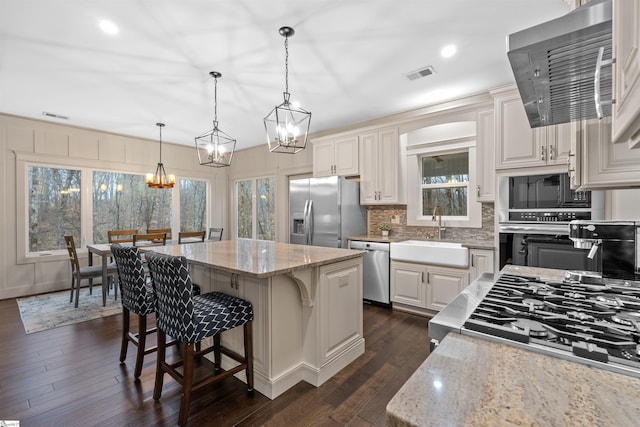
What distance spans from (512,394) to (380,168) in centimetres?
373

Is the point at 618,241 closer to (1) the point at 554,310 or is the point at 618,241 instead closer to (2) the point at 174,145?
(1) the point at 554,310

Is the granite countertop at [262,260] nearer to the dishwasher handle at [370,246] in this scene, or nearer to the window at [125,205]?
the dishwasher handle at [370,246]

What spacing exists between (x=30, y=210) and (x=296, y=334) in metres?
5.04

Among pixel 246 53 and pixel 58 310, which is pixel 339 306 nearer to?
pixel 246 53

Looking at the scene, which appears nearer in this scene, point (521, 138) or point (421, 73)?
point (521, 138)

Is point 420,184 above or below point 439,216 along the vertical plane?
above

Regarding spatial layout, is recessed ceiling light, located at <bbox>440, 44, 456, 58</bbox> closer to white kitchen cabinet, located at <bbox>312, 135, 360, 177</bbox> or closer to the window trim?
the window trim

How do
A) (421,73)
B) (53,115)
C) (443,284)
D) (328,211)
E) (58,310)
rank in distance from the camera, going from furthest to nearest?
(53,115)
(328,211)
(58,310)
(443,284)
(421,73)

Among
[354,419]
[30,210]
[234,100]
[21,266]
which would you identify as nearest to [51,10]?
[234,100]

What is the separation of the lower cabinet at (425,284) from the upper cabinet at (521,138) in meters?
1.27

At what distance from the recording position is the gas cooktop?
0.75 metres

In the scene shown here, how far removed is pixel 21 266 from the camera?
450cm

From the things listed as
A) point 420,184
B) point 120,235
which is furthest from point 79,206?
point 420,184

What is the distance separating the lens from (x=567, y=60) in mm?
855
